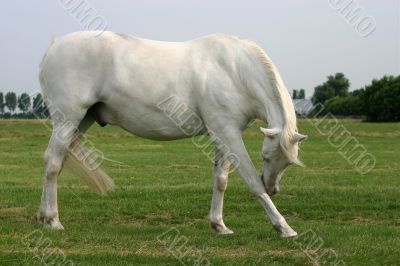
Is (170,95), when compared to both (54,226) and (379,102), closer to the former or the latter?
(54,226)

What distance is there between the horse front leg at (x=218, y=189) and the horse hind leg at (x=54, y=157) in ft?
5.94

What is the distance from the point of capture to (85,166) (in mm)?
7996

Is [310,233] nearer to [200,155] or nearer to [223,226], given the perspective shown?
[223,226]

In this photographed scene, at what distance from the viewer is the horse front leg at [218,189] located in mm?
7625

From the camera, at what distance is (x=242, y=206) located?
10102 mm

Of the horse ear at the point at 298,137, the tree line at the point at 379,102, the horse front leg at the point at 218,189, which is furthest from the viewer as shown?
the tree line at the point at 379,102

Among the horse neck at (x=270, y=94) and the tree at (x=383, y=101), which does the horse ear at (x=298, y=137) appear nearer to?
the horse neck at (x=270, y=94)

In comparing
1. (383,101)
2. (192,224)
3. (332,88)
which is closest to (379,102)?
(383,101)

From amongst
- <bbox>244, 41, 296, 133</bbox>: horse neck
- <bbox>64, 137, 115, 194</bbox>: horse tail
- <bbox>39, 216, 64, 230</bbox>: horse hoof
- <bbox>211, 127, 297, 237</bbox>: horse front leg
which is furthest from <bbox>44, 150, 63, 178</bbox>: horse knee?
<bbox>244, 41, 296, 133</bbox>: horse neck

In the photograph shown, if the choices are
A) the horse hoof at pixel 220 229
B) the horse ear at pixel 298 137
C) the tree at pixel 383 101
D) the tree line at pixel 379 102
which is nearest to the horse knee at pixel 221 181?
the horse hoof at pixel 220 229

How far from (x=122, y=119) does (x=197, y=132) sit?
3.19 feet

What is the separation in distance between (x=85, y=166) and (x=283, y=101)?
9.21 ft

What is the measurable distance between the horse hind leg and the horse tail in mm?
186

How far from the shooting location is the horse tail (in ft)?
26.1
